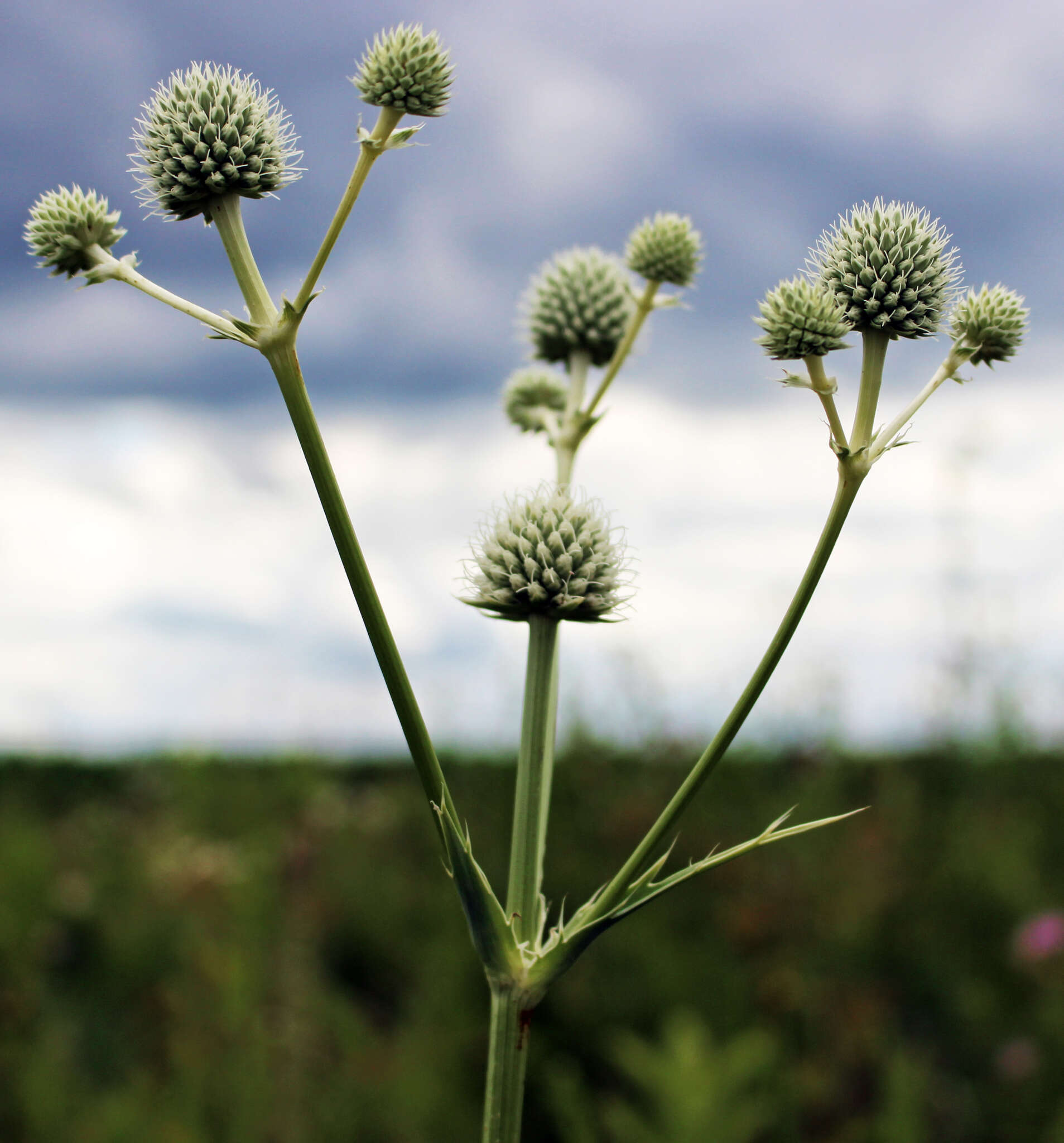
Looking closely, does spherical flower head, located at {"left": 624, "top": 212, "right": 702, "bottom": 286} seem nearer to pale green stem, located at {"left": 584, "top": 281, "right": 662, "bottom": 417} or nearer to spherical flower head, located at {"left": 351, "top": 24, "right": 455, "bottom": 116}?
pale green stem, located at {"left": 584, "top": 281, "right": 662, "bottom": 417}

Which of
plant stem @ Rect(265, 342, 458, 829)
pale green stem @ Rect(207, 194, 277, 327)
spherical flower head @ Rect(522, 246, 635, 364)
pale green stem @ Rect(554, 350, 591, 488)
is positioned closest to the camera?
plant stem @ Rect(265, 342, 458, 829)

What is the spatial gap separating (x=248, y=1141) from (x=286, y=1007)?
122 centimetres

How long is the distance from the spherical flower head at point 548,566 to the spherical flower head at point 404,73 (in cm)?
69

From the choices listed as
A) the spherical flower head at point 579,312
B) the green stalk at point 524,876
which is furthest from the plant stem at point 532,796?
the spherical flower head at point 579,312

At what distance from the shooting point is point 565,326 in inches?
102

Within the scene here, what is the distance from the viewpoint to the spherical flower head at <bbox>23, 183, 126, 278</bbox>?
1.69m

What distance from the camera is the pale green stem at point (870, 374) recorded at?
1.56 metres

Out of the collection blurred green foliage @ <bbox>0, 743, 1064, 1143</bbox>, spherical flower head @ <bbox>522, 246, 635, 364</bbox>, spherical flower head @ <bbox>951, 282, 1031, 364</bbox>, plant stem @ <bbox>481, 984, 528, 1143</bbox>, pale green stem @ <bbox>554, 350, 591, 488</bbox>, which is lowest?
blurred green foliage @ <bbox>0, 743, 1064, 1143</bbox>

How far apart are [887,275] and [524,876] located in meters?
1.04

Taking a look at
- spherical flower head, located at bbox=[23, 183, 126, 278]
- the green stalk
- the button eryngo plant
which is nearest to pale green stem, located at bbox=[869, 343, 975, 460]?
the button eryngo plant

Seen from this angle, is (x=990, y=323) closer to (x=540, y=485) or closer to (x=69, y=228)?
(x=540, y=485)

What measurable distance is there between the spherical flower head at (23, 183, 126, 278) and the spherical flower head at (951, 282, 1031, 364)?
1.36m

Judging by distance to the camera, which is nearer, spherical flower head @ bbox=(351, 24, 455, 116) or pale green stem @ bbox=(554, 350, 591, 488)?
spherical flower head @ bbox=(351, 24, 455, 116)

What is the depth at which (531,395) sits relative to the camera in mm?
2633
